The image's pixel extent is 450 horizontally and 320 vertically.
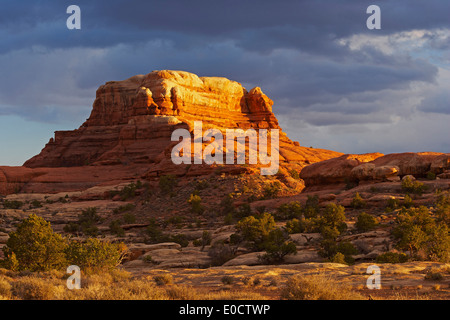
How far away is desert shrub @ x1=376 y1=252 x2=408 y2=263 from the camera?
21.4 m

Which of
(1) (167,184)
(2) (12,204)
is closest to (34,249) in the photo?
(1) (167,184)

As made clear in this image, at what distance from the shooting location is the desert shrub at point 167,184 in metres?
59.5

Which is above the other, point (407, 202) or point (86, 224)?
point (407, 202)

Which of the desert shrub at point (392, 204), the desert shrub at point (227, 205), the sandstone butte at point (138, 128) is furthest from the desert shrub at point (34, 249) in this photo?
the sandstone butte at point (138, 128)

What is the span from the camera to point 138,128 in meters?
101

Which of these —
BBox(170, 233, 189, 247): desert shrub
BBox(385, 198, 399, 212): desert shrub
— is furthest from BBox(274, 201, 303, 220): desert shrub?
BBox(170, 233, 189, 247): desert shrub

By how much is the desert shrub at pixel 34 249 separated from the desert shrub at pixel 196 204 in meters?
28.7

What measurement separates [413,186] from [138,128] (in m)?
70.7

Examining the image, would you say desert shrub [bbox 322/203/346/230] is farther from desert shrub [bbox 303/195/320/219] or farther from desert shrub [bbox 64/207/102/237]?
desert shrub [bbox 64/207/102/237]

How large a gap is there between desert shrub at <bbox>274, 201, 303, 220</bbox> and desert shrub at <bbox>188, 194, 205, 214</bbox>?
38.8ft

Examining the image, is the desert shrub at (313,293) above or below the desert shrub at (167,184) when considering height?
below

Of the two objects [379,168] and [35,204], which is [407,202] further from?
[35,204]

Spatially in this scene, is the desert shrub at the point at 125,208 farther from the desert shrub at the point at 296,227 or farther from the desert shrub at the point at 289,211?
the desert shrub at the point at 296,227
